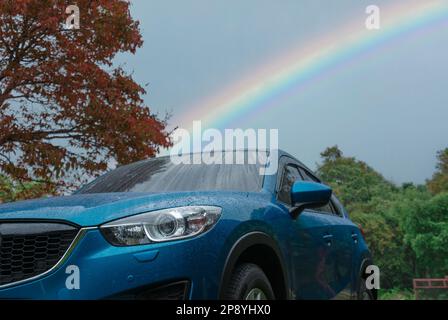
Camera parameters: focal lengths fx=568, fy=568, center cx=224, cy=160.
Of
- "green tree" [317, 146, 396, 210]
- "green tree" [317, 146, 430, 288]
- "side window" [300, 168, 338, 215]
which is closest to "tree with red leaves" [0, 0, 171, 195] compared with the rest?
"side window" [300, 168, 338, 215]

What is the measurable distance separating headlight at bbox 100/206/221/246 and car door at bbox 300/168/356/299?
67.2 inches

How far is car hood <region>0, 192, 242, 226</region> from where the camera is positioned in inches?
115

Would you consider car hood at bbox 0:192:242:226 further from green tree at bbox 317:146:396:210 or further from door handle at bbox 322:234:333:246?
green tree at bbox 317:146:396:210

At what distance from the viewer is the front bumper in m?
2.72

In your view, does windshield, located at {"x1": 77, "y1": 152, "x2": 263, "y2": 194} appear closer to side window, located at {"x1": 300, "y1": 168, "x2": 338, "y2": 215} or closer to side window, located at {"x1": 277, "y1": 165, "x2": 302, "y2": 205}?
side window, located at {"x1": 277, "y1": 165, "x2": 302, "y2": 205}

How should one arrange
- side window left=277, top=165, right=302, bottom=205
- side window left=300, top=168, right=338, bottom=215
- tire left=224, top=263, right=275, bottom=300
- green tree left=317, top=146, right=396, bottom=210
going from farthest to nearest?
green tree left=317, top=146, right=396, bottom=210
side window left=300, top=168, right=338, bottom=215
side window left=277, top=165, right=302, bottom=205
tire left=224, top=263, right=275, bottom=300

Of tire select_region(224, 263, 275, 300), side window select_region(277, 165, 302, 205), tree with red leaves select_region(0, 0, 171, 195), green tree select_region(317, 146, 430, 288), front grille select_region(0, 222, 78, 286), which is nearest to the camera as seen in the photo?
front grille select_region(0, 222, 78, 286)

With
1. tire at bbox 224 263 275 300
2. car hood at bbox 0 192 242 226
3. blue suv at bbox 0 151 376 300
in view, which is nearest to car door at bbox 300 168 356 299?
blue suv at bbox 0 151 376 300

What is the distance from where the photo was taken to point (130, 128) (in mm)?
11344

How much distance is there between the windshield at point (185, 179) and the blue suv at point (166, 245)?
0.02 meters

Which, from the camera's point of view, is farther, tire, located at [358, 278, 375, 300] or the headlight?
tire, located at [358, 278, 375, 300]

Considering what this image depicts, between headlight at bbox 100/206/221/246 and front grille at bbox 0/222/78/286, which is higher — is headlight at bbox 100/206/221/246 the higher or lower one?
the higher one

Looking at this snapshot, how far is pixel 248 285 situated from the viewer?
3.19 m

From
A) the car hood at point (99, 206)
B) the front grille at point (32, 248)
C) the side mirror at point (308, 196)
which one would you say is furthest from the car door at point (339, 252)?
the front grille at point (32, 248)
